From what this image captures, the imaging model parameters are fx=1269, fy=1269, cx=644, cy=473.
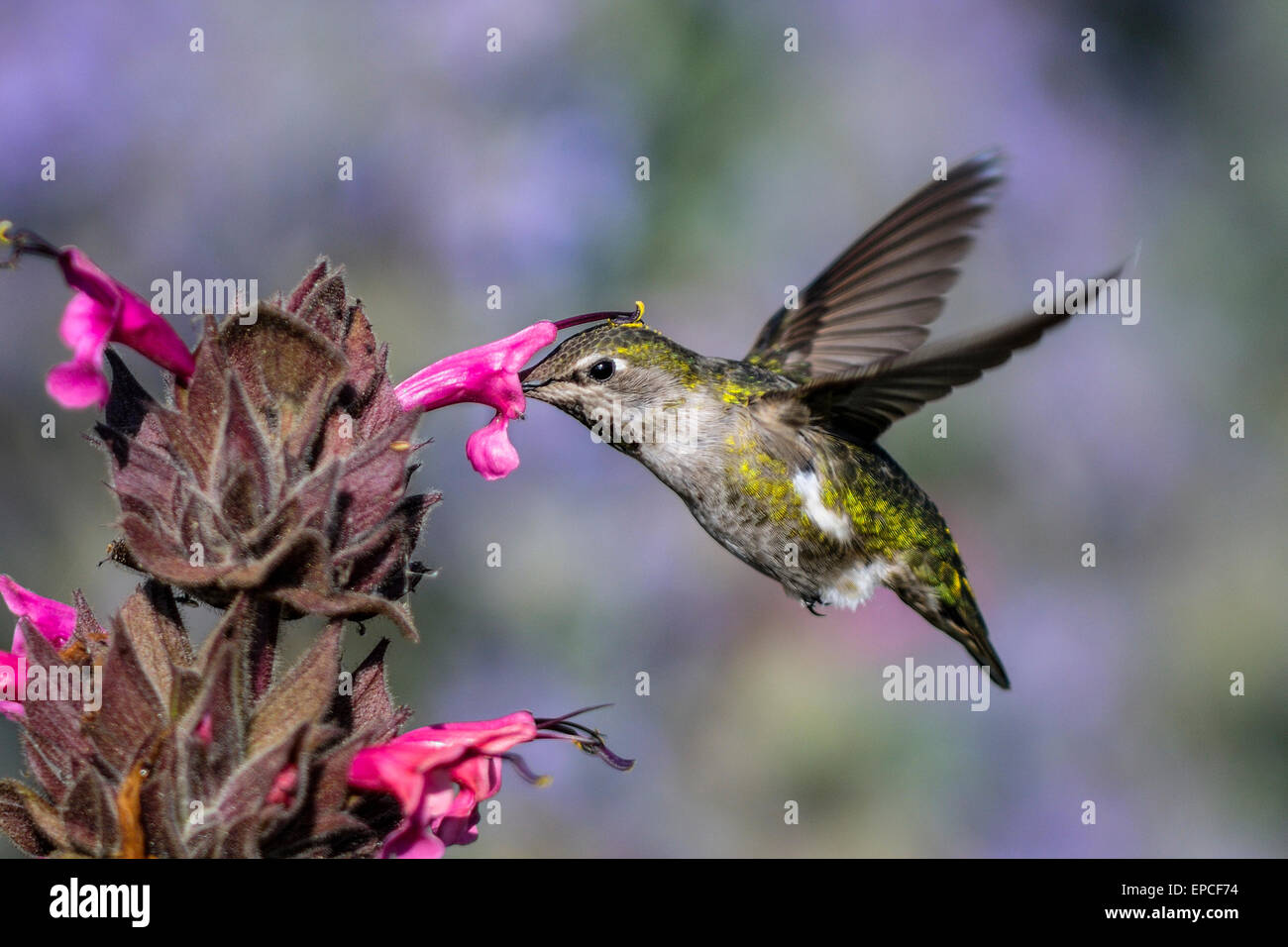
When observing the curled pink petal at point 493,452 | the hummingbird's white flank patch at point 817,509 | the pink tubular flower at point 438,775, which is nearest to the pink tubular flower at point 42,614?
the pink tubular flower at point 438,775

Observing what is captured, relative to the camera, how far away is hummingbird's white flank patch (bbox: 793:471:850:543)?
3.14 metres

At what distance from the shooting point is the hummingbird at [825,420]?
2975 mm

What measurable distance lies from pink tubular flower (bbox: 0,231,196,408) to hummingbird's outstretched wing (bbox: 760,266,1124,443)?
1.35 meters

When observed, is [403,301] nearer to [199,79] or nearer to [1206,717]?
[199,79]

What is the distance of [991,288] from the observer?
654cm

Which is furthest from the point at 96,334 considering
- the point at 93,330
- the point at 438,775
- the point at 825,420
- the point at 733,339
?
the point at 733,339

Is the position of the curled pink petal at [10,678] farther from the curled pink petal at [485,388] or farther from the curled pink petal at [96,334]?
the curled pink petal at [485,388]

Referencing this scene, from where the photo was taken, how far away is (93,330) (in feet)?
6.09

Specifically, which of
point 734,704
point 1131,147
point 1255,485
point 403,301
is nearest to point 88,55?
point 403,301

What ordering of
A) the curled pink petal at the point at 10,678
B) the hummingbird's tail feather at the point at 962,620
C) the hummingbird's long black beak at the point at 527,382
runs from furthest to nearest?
the hummingbird's tail feather at the point at 962,620
the hummingbird's long black beak at the point at 527,382
the curled pink petal at the point at 10,678

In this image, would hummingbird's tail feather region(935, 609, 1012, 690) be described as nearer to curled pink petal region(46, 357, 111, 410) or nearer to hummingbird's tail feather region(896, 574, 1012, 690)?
hummingbird's tail feather region(896, 574, 1012, 690)

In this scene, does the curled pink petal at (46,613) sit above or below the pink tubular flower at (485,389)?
below

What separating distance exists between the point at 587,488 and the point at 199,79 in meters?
2.68

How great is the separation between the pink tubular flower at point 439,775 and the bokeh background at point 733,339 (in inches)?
134
